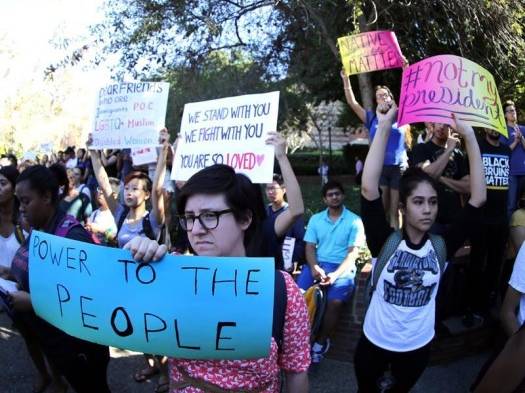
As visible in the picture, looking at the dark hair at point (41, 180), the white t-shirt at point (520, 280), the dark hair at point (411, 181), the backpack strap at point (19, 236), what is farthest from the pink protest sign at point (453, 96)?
the backpack strap at point (19, 236)

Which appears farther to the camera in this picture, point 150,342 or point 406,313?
point 406,313

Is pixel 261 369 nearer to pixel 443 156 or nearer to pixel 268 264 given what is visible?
pixel 268 264

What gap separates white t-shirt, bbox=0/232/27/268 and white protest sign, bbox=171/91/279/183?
124cm

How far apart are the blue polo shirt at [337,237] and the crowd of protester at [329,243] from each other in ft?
0.03

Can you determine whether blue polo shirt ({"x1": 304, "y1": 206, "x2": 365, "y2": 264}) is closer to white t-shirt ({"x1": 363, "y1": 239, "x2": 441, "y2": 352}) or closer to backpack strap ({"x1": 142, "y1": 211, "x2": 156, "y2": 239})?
backpack strap ({"x1": 142, "y1": 211, "x2": 156, "y2": 239})

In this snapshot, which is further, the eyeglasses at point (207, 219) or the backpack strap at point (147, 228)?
the backpack strap at point (147, 228)

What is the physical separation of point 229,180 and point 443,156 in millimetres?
2816

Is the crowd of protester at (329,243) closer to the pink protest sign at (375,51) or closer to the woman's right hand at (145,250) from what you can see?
the woman's right hand at (145,250)

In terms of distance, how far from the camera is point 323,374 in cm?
469

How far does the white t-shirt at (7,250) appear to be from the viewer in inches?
150

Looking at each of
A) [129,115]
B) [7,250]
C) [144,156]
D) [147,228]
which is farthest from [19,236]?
[144,156]

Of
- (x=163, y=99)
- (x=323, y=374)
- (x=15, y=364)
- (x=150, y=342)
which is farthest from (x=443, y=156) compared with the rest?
(x=15, y=364)

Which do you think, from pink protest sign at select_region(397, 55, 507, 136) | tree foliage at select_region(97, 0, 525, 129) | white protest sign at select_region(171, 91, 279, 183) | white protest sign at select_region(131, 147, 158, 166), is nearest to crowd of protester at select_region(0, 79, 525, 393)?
white protest sign at select_region(171, 91, 279, 183)

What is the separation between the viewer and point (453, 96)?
3672mm
